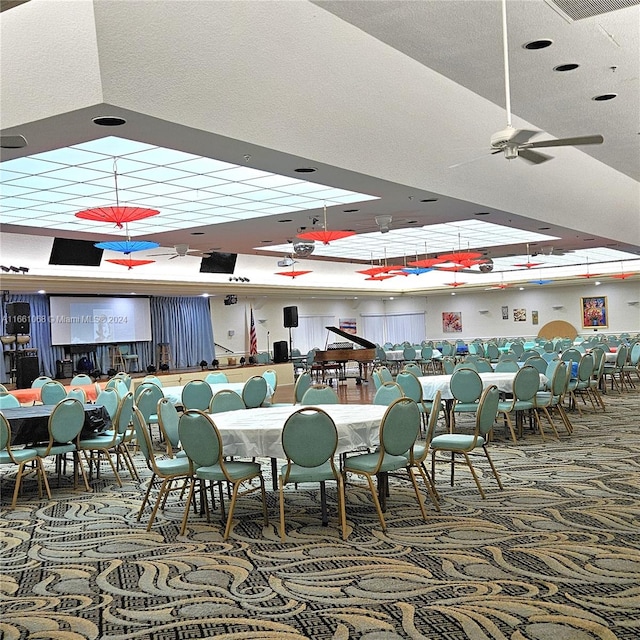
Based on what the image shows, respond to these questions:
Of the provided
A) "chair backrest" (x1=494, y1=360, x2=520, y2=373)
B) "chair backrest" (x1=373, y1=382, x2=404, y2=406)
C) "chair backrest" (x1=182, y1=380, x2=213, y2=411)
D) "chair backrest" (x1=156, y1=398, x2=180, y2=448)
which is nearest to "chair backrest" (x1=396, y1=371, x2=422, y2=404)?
"chair backrest" (x1=373, y1=382, x2=404, y2=406)

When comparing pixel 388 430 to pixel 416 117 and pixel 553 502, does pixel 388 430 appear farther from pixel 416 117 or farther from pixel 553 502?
pixel 416 117

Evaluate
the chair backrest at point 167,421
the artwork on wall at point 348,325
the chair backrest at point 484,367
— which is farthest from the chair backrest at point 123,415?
the artwork on wall at point 348,325

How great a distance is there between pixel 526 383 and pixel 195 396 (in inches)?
174

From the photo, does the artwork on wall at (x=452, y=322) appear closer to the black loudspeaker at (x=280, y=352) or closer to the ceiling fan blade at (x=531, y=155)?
the black loudspeaker at (x=280, y=352)

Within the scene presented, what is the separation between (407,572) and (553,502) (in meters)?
2.21

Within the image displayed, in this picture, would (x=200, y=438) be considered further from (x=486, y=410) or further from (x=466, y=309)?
(x=466, y=309)

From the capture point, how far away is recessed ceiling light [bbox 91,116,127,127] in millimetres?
5991

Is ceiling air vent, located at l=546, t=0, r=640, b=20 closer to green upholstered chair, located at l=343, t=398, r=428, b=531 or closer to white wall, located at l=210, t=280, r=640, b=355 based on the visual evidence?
green upholstered chair, located at l=343, t=398, r=428, b=531

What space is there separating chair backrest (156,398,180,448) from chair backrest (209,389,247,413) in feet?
2.85

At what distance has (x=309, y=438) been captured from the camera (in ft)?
18.6

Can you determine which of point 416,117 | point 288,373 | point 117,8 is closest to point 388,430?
point 117,8

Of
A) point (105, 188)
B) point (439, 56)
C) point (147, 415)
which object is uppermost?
point (439, 56)

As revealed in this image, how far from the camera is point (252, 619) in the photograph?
412 cm

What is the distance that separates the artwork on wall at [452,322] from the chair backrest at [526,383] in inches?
910
